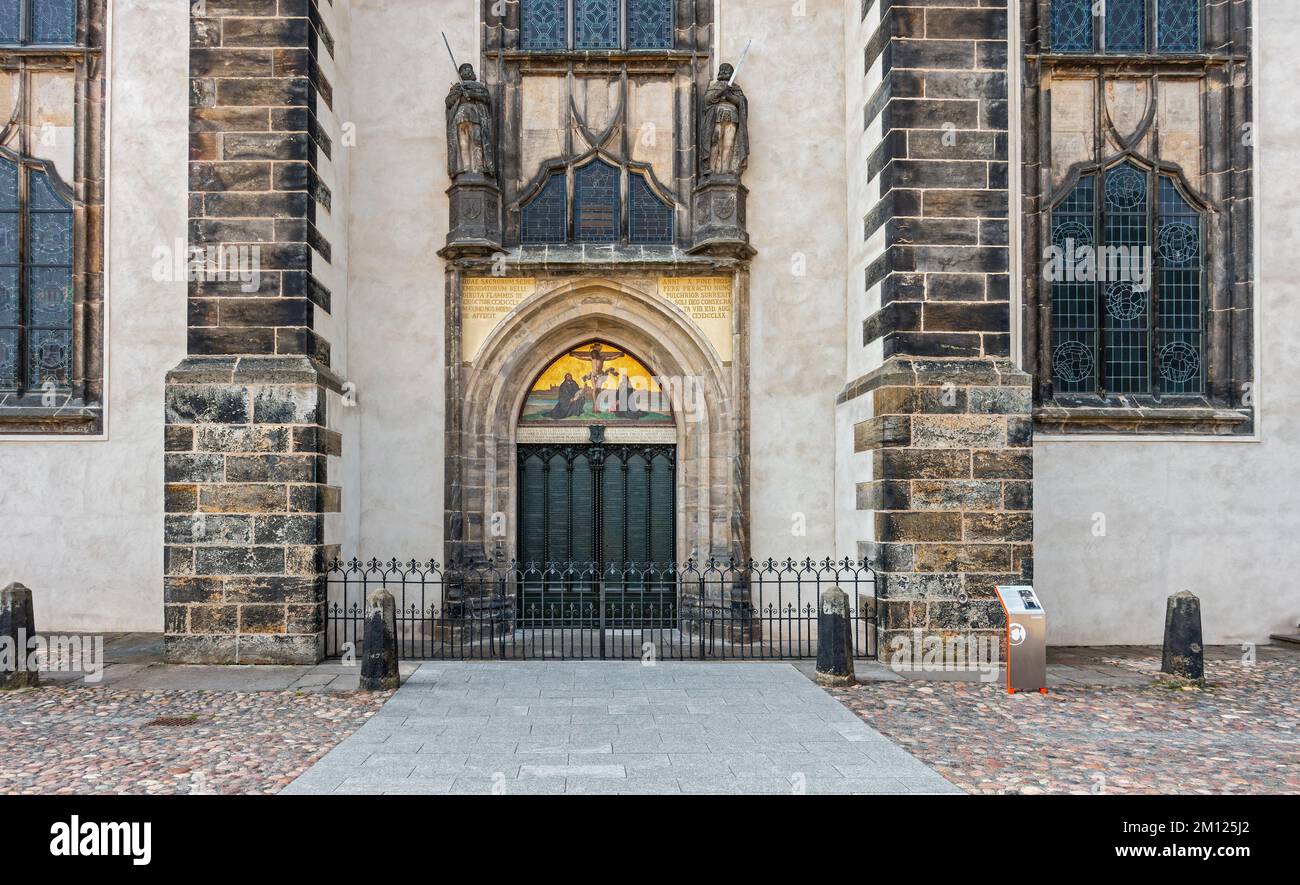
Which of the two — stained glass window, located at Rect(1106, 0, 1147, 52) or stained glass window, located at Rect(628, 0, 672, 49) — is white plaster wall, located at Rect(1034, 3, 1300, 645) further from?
stained glass window, located at Rect(628, 0, 672, 49)

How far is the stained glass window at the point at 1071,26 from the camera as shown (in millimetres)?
11023

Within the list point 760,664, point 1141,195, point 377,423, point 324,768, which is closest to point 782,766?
point 324,768

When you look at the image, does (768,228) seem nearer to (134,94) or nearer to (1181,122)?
(1181,122)

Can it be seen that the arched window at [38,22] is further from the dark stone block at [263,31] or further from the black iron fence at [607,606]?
the black iron fence at [607,606]

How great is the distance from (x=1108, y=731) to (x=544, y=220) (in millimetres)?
7864

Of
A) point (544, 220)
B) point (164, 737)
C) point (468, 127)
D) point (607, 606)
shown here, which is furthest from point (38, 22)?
point (607, 606)

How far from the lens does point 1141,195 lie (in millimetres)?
10984

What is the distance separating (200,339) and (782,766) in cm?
691

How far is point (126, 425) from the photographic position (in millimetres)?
10664

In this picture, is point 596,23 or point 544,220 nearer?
point 544,220

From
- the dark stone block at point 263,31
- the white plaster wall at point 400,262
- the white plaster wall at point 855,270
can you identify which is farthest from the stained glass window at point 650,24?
the dark stone block at point 263,31

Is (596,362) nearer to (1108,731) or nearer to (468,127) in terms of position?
(468,127)

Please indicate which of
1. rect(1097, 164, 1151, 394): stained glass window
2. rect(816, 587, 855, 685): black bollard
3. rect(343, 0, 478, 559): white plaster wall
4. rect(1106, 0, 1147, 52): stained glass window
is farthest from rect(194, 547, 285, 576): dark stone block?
rect(1106, 0, 1147, 52): stained glass window

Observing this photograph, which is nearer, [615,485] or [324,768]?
[324,768]
